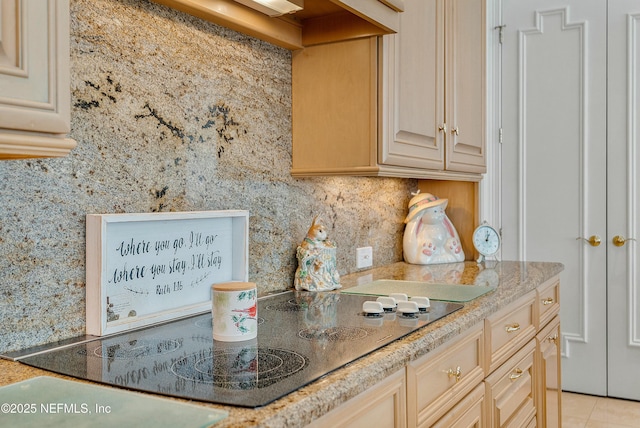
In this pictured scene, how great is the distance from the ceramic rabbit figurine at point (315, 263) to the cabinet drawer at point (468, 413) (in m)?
0.54

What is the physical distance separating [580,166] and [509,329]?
6.00ft

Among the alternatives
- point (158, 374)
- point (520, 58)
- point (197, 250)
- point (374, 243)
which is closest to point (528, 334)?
point (374, 243)

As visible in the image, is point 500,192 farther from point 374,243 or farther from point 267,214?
point 267,214

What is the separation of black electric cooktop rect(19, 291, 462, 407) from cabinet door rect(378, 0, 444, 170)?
1.96 ft

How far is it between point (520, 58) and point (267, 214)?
2.29 m

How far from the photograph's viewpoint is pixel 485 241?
2.54 meters

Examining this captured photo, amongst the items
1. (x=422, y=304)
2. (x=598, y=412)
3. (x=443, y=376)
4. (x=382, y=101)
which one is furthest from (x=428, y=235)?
(x=598, y=412)

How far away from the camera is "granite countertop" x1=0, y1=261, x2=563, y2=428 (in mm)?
781

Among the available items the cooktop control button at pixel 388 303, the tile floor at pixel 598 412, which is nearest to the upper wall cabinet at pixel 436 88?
the cooktop control button at pixel 388 303

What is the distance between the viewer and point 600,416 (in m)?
2.96

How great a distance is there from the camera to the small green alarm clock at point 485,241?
2.52 metres

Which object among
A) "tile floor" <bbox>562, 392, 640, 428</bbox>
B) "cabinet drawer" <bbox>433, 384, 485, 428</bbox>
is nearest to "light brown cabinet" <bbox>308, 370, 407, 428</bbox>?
"cabinet drawer" <bbox>433, 384, 485, 428</bbox>

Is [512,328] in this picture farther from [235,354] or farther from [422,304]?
[235,354]

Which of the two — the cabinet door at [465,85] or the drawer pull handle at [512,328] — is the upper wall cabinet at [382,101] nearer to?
the cabinet door at [465,85]
